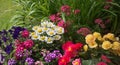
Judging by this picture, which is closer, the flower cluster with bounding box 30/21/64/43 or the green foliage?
the flower cluster with bounding box 30/21/64/43

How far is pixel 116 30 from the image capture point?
487 centimetres

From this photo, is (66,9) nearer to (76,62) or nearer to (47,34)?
(47,34)

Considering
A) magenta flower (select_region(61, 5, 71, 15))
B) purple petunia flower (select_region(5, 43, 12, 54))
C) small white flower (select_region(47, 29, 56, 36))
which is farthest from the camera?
magenta flower (select_region(61, 5, 71, 15))

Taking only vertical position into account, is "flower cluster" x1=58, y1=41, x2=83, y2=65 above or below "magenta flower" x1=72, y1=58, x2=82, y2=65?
above

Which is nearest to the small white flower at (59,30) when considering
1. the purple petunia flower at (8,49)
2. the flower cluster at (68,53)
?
the flower cluster at (68,53)

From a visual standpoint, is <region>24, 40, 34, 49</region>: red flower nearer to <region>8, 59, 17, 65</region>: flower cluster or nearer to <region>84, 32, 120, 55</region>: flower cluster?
<region>8, 59, 17, 65</region>: flower cluster

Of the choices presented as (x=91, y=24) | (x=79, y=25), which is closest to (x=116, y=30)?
(x=91, y=24)

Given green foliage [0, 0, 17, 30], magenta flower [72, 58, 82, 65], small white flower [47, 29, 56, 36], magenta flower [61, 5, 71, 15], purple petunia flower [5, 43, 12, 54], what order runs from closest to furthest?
magenta flower [72, 58, 82, 65] → purple petunia flower [5, 43, 12, 54] → small white flower [47, 29, 56, 36] → magenta flower [61, 5, 71, 15] → green foliage [0, 0, 17, 30]

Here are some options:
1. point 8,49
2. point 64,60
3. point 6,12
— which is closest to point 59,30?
point 64,60

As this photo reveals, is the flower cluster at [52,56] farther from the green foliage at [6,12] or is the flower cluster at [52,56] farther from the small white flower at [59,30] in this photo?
the green foliage at [6,12]

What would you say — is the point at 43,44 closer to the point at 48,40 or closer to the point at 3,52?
the point at 48,40

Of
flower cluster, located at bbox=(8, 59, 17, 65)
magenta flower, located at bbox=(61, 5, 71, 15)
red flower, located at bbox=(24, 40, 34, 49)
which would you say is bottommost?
flower cluster, located at bbox=(8, 59, 17, 65)

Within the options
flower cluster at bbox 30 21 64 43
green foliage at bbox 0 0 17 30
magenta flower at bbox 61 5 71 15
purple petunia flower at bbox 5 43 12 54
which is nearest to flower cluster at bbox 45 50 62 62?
flower cluster at bbox 30 21 64 43

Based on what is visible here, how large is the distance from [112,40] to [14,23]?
2.31m
